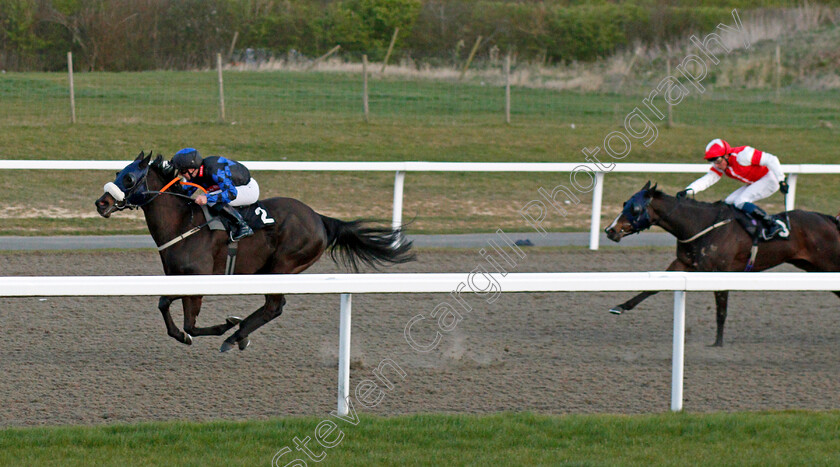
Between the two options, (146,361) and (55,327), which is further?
(55,327)

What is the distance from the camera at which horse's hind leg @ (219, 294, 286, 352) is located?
6.20 m

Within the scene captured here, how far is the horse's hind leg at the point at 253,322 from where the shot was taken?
620 cm

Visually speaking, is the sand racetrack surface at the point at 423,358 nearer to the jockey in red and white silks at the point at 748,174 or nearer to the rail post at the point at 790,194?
the jockey in red and white silks at the point at 748,174

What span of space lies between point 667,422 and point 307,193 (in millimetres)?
A: 9901

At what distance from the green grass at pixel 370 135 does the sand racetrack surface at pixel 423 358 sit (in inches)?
174

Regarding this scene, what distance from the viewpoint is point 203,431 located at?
443cm

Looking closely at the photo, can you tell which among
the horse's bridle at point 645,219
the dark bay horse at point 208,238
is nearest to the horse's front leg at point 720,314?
the horse's bridle at point 645,219

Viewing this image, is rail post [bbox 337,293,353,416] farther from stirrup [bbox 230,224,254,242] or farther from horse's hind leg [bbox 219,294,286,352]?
stirrup [bbox 230,224,254,242]

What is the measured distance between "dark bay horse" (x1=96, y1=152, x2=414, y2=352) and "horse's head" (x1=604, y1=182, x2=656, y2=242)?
6.22ft

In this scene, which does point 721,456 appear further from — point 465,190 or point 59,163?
point 465,190

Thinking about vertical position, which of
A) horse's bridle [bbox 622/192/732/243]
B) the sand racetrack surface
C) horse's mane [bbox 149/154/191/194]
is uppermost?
horse's mane [bbox 149/154/191/194]

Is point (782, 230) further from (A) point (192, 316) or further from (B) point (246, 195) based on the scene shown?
(A) point (192, 316)

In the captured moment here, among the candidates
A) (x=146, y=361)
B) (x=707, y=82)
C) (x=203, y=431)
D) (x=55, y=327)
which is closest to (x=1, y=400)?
(x=146, y=361)

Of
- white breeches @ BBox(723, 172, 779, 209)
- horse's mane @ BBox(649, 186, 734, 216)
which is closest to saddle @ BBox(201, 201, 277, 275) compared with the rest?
horse's mane @ BBox(649, 186, 734, 216)
